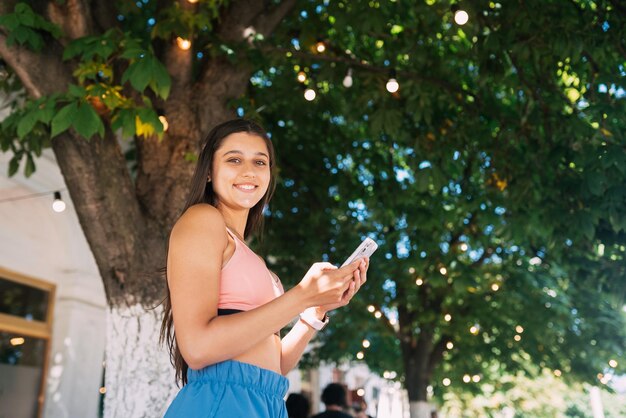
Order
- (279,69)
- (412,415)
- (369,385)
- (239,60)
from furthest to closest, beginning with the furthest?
(369,385), (412,415), (279,69), (239,60)

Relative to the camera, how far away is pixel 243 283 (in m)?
1.82

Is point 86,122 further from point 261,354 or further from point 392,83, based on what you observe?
point 392,83

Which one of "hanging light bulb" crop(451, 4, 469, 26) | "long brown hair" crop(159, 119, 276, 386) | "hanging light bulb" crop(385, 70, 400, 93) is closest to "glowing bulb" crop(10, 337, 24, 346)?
"hanging light bulb" crop(385, 70, 400, 93)

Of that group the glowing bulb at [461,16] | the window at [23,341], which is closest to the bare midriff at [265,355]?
the glowing bulb at [461,16]

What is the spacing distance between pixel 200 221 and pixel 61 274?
8.16 metres

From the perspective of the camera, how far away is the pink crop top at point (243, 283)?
1781mm

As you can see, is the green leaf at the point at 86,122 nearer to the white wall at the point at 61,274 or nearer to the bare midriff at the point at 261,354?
the bare midriff at the point at 261,354

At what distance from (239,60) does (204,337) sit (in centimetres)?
352

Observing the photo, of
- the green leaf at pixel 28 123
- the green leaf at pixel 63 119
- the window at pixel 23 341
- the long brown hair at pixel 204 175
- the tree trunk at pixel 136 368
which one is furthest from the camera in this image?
the window at pixel 23 341

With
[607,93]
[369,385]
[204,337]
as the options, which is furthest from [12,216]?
[369,385]

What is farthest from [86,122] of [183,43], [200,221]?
[200,221]

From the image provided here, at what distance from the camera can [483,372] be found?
56.9 feet

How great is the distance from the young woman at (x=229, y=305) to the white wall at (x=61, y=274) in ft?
23.9

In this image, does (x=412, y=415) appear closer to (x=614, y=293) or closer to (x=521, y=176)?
(x=614, y=293)
